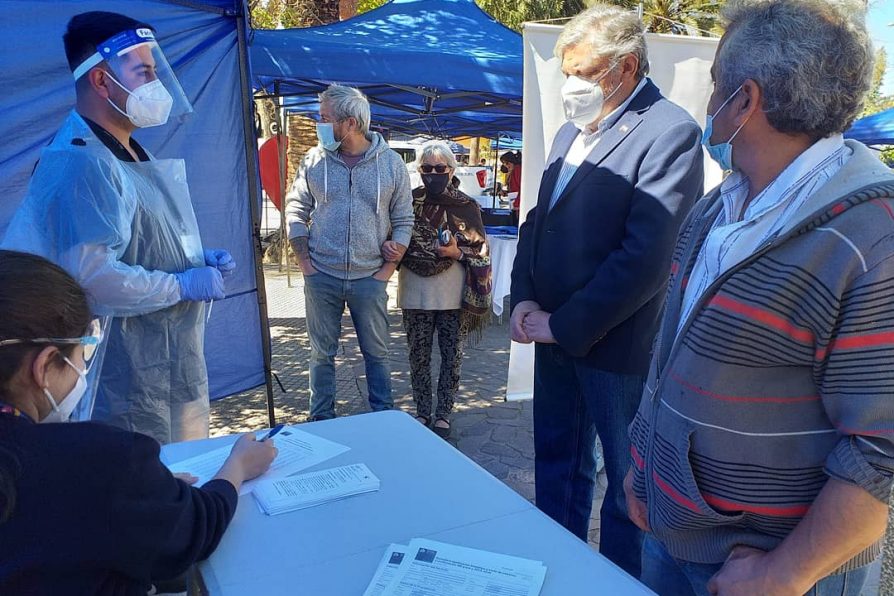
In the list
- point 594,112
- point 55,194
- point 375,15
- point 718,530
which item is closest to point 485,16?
point 375,15

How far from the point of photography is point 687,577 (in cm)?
131

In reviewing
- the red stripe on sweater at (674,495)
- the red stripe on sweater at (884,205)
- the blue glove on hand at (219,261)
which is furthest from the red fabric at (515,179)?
the red stripe on sweater at (884,205)

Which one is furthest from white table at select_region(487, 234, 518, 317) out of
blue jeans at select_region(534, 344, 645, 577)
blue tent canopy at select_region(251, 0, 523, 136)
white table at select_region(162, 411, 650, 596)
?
white table at select_region(162, 411, 650, 596)

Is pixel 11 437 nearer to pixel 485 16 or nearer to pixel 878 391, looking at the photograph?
pixel 878 391

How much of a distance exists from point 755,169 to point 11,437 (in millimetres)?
1413

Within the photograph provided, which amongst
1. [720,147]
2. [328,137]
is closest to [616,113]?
[720,147]

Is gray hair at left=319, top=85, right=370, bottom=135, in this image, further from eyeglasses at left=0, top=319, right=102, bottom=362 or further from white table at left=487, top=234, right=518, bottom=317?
white table at left=487, top=234, right=518, bottom=317

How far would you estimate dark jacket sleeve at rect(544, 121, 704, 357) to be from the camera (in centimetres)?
188

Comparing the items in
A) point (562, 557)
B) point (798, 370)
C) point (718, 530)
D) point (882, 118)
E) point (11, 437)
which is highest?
point (798, 370)

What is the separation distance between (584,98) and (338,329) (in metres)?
2.08

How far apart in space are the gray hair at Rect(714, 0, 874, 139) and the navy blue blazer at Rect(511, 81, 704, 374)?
77 cm

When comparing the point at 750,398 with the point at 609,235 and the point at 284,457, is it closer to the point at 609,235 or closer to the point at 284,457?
the point at 609,235

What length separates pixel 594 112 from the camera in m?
2.09

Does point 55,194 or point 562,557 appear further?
point 55,194
